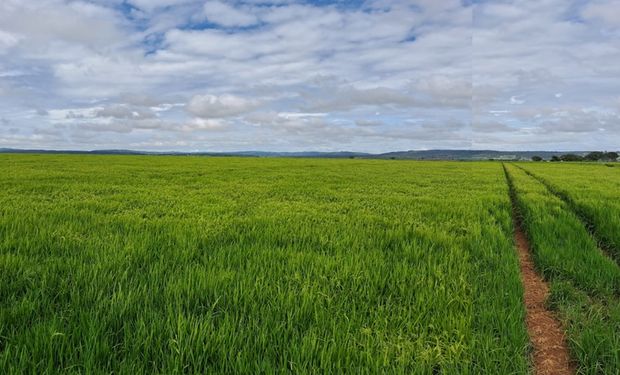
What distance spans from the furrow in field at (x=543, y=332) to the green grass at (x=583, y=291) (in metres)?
0.10

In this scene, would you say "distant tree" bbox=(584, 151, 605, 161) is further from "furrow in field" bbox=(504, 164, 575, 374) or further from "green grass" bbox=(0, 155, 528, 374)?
"green grass" bbox=(0, 155, 528, 374)

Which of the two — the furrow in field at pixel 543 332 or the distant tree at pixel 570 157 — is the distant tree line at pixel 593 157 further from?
the furrow in field at pixel 543 332

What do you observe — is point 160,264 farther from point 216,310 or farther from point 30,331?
point 30,331

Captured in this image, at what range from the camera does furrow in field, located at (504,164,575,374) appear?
307 centimetres

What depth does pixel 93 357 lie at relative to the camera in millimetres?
2486

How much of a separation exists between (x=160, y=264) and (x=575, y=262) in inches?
228

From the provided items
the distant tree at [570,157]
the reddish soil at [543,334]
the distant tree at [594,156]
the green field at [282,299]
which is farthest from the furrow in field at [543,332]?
the distant tree at [594,156]

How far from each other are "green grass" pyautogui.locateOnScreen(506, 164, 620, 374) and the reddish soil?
98 millimetres

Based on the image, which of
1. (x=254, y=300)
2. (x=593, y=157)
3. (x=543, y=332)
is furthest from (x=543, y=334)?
(x=593, y=157)

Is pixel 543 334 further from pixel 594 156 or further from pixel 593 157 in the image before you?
pixel 594 156

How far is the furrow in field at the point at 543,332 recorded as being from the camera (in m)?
3.07

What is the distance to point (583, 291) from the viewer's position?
4.55 meters

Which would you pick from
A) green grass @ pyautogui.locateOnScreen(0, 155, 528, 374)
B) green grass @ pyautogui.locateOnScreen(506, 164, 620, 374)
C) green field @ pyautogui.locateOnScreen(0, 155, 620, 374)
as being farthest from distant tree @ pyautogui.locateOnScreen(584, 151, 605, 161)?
green grass @ pyautogui.locateOnScreen(0, 155, 528, 374)

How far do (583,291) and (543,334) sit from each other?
1463 mm
